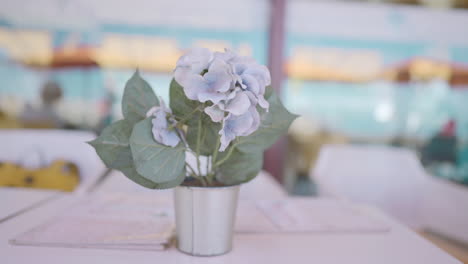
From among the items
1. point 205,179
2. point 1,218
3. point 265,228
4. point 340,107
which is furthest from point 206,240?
point 340,107

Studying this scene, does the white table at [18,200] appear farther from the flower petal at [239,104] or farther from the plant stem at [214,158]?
the flower petal at [239,104]

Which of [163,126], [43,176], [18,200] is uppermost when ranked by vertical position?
[163,126]

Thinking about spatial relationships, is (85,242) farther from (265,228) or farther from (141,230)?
(265,228)

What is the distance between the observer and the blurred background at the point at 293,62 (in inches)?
139

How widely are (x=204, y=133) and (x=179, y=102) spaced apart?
8 cm

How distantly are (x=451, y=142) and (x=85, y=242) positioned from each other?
3975mm

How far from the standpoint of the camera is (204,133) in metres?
0.82

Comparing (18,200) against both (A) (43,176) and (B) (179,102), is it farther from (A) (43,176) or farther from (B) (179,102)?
(B) (179,102)

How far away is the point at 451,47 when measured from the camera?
3.91 metres

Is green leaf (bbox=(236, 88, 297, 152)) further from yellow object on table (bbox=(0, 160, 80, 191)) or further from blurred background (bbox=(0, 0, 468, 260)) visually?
blurred background (bbox=(0, 0, 468, 260))

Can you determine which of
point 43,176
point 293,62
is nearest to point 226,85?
point 43,176

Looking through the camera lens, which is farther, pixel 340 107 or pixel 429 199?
pixel 340 107

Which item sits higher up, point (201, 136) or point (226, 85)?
point (226, 85)

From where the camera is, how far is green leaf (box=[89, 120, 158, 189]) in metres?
0.79
